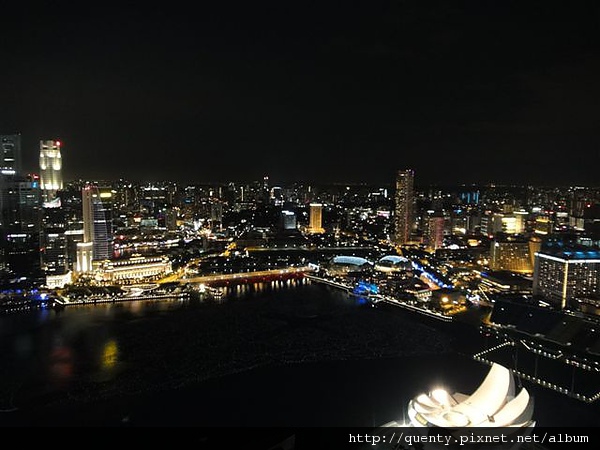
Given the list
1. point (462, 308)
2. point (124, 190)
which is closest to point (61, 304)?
point (462, 308)

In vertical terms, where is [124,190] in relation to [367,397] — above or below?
above

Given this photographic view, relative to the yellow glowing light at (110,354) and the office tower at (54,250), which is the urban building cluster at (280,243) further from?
the yellow glowing light at (110,354)

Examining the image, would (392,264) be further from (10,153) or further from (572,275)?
(10,153)

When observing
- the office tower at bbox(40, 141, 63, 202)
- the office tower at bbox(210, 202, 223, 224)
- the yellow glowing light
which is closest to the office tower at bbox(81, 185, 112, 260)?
the office tower at bbox(40, 141, 63, 202)

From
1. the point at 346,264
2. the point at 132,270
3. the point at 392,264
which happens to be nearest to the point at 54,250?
the point at 132,270

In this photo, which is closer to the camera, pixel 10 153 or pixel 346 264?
pixel 346 264

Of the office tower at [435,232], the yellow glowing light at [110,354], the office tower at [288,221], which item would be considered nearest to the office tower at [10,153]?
the office tower at [288,221]

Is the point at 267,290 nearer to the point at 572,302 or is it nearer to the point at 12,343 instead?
the point at 12,343
